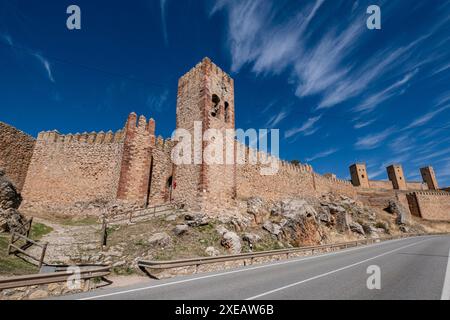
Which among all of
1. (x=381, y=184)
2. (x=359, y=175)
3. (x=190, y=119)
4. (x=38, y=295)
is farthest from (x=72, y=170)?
(x=381, y=184)

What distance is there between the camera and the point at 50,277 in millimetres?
6367

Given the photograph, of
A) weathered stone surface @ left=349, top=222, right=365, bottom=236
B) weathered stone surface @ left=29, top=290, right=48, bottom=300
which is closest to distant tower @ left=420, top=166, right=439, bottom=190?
weathered stone surface @ left=349, top=222, right=365, bottom=236

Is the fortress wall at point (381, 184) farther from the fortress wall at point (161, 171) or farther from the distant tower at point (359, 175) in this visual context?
the fortress wall at point (161, 171)

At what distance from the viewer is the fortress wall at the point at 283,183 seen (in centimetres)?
2411

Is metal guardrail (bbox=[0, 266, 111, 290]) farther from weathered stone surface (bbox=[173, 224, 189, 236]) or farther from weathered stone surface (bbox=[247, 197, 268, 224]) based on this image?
weathered stone surface (bbox=[247, 197, 268, 224])

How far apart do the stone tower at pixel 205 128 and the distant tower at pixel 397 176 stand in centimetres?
7558

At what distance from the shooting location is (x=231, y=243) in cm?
→ 1388

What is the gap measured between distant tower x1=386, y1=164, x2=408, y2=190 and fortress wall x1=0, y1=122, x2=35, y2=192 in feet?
290

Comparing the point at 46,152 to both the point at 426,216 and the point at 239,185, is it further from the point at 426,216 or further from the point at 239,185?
the point at 426,216

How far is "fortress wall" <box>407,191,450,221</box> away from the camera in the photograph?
53.3 m

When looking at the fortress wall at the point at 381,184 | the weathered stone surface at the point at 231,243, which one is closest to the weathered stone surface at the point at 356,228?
the weathered stone surface at the point at 231,243

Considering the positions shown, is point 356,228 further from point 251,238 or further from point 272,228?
point 251,238

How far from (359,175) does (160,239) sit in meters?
74.6

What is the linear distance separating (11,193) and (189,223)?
11901 millimetres
